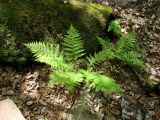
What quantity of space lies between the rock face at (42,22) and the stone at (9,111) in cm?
76

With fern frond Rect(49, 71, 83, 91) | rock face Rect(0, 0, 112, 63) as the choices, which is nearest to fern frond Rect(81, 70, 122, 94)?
fern frond Rect(49, 71, 83, 91)

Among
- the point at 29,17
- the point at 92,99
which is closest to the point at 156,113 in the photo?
the point at 92,99

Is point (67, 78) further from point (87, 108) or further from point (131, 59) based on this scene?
point (131, 59)

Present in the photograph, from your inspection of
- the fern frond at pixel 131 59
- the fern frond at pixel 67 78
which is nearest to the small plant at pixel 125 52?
the fern frond at pixel 131 59

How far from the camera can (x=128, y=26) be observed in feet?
21.5

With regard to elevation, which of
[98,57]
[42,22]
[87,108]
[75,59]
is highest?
[42,22]

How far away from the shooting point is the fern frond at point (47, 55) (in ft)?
14.5

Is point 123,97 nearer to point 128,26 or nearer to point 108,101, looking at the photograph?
point 108,101

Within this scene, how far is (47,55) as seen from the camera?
4621mm

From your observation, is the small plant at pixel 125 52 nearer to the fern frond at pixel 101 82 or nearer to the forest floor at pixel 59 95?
the forest floor at pixel 59 95

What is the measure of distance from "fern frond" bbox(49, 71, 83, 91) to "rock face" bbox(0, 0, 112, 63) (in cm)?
75

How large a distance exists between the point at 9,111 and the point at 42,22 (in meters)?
1.73

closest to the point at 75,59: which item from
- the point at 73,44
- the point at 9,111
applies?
the point at 73,44

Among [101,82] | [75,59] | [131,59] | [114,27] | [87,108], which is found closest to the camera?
[101,82]
